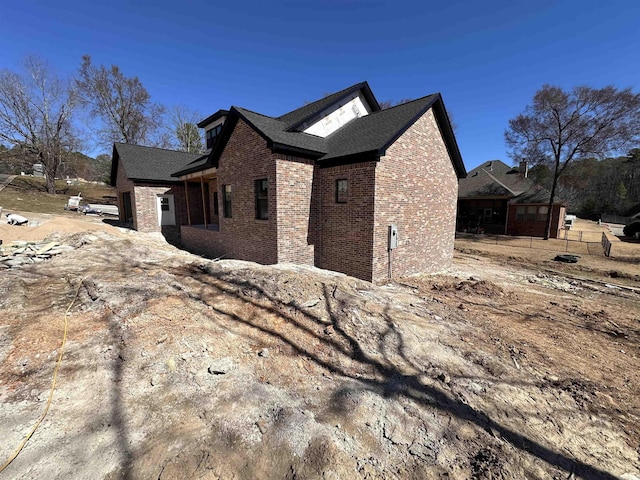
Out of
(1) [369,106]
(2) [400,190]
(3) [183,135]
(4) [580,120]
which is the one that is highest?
(3) [183,135]

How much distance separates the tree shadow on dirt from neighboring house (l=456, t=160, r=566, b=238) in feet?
82.0

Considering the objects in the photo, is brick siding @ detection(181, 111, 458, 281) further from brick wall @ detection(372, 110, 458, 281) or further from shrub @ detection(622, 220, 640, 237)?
shrub @ detection(622, 220, 640, 237)

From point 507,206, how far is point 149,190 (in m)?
29.4

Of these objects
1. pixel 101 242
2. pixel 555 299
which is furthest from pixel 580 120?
pixel 101 242

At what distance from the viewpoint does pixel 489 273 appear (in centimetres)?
1138

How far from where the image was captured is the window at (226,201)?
12023 millimetres

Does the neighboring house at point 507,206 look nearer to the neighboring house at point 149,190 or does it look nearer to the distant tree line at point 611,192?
the neighboring house at point 149,190

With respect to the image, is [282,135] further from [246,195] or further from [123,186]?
[123,186]

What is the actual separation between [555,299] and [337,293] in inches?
280

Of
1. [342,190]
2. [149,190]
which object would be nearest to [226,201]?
[342,190]

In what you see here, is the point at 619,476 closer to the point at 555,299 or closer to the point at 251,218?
the point at 555,299

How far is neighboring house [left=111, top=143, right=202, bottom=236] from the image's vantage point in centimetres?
1717

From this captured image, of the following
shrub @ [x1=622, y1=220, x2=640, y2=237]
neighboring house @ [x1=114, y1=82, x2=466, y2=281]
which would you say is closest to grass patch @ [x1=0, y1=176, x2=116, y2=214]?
neighboring house @ [x1=114, y1=82, x2=466, y2=281]

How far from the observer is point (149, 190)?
57.4ft
